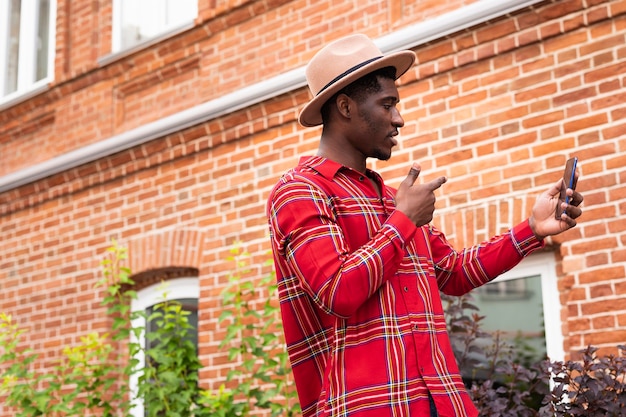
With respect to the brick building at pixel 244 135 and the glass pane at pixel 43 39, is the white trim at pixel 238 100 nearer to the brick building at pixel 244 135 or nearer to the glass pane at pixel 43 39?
the brick building at pixel 244 135

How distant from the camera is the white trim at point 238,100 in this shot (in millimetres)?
5793

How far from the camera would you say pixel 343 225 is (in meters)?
2.53

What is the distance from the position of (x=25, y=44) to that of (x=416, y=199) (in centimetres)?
822

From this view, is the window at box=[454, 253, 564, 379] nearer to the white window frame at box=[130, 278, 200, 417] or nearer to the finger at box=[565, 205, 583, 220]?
the white window frame at box=[130, 278, 200, 417]

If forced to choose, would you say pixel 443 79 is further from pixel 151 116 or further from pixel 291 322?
pixel 291 322

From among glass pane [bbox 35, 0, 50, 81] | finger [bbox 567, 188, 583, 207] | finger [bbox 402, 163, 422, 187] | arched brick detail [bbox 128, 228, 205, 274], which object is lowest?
finger [bbox 567, 188, 583, 207]

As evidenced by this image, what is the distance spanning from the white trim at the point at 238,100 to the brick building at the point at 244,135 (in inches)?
0.5

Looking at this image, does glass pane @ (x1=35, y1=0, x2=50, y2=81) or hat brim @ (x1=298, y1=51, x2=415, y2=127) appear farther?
glass pane @ (x1=35, y1=0, x2=50, y2=81)

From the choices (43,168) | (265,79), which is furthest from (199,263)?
(43,168)

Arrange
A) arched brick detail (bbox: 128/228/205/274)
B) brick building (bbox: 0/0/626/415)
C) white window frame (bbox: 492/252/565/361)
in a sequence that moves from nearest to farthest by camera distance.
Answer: brick building (bbox: 0/0/626/415), white window frame (bbox: 492/252/565/361), arched brick detail (bbox: 128/228/205/274)

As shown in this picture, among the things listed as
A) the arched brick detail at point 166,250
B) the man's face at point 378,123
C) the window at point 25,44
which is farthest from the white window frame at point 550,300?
the window at point 25,44

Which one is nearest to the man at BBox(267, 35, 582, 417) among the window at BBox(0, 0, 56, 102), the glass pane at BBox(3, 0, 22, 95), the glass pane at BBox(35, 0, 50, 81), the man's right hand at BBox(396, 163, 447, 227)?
the man's right hand at BBox(396, 163, 447, 227)

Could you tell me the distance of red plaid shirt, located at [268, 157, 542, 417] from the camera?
2.35 meters

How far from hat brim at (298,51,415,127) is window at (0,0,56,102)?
698cm
